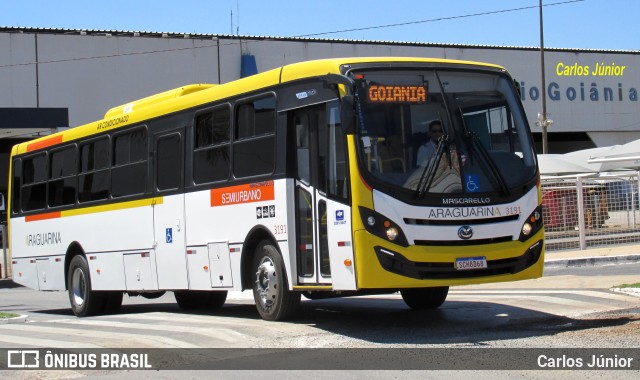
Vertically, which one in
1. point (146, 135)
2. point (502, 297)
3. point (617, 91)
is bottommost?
point (502, 297)

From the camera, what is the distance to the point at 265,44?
5791cm

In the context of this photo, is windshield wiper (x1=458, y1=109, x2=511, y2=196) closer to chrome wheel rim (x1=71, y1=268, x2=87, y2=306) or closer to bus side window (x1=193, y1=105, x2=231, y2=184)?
bus side window (x1=193, y1=105, x2=231, y2=184)

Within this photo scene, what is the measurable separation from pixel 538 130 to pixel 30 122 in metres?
39.5

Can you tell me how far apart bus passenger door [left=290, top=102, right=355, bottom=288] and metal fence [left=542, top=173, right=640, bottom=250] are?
13238 mm

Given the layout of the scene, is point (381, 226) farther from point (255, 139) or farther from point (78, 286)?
point (78, 286)

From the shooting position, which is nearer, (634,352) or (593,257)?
(634,352)

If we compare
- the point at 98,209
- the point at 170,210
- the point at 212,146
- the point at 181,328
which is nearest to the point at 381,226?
the point at 181,328

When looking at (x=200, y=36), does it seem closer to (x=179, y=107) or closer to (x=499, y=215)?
(x=179, y=107)

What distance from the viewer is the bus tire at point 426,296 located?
1358cm

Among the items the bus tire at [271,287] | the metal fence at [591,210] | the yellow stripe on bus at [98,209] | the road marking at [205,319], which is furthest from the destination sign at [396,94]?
the metal fence at [591,210]

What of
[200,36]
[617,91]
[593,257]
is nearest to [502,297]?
[593,257]

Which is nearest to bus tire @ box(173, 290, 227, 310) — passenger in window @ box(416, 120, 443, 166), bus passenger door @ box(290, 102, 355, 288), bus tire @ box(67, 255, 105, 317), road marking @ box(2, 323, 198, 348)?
bus tire @ box(67, 255, 105, 317)

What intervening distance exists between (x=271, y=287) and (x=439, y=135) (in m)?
2.91

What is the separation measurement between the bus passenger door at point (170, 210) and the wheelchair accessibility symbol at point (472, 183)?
4.97m
